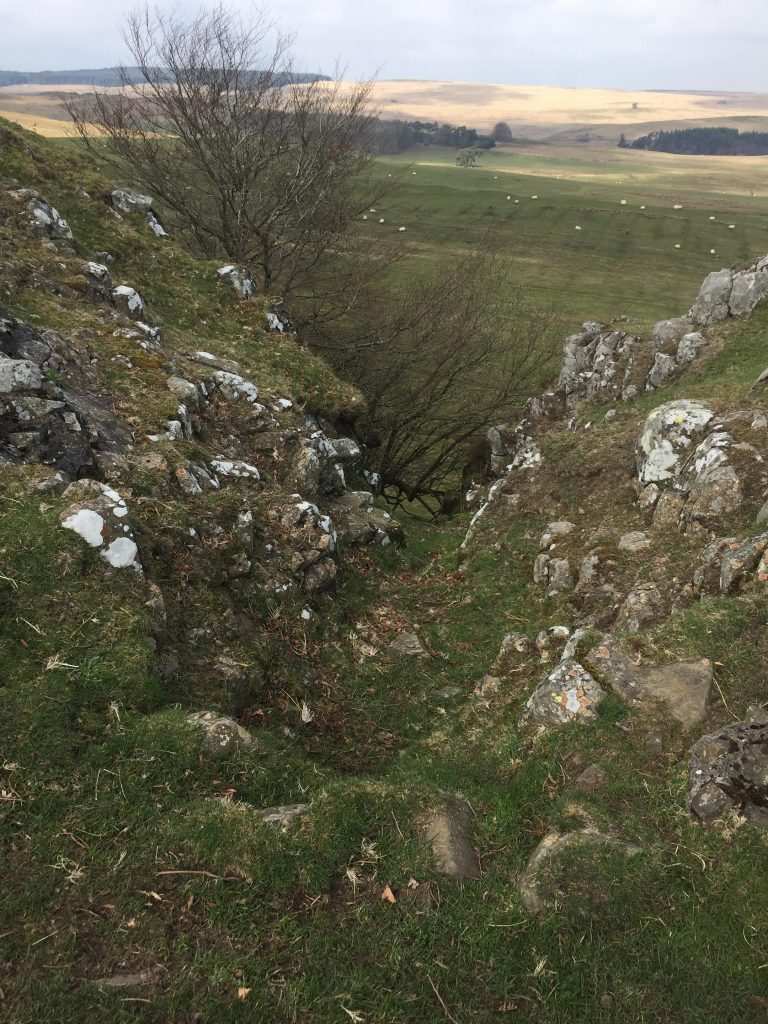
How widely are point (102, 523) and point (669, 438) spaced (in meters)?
11.8

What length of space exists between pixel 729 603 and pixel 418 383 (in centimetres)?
2055

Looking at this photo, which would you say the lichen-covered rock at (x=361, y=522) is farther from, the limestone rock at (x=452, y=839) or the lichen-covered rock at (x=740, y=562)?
the limestone rock at (x=452, y=839)

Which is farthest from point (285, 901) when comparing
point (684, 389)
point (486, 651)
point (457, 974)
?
point (684, 389)

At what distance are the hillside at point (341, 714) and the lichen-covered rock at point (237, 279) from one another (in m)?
5.24

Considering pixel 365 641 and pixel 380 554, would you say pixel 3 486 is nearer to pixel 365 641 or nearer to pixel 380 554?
pixel 365 641

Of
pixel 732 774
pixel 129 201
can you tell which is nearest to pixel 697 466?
pixel 732 774

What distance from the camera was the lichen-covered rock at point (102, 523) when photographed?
348 inches

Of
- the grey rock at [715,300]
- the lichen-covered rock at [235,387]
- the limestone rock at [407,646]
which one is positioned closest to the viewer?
the limestone rock at [407,646]

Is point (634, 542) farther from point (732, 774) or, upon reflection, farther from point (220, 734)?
point (220, 734)

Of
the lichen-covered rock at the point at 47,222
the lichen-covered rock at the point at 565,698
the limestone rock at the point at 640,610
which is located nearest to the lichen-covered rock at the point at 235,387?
the lichen-covered rock at the point at 47,222

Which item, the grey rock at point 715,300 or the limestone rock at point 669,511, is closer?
the limestone rock at point 669,511

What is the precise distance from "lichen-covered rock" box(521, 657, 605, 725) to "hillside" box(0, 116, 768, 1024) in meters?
0.05

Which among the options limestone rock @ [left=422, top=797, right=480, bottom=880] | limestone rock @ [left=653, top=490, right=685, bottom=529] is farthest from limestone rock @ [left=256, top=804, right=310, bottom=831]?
limestone rock @ [left=653, top=490, right=685, bottom=529]

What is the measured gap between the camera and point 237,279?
21422 mm
